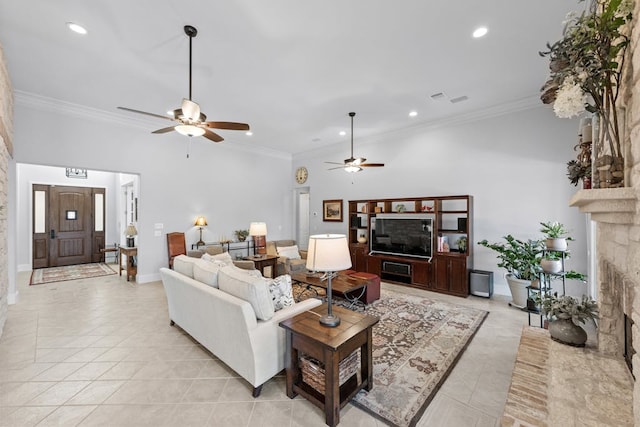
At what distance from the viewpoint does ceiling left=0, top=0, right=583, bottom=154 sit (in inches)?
102

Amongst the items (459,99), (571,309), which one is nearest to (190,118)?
(571,309)

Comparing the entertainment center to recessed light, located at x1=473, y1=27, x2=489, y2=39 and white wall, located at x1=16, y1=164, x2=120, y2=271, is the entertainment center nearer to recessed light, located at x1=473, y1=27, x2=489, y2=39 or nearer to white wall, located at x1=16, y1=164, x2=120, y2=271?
recessed light, located at x1=473, y1=27, x2=489, y2=39

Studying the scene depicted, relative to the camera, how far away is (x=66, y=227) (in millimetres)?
7477

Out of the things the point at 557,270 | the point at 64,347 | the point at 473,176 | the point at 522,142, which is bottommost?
the point at 64,347

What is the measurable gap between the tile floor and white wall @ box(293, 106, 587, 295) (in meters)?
1.66

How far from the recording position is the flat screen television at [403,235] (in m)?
5.26

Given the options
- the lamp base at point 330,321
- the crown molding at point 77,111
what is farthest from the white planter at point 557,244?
the crown molding at point 77,111

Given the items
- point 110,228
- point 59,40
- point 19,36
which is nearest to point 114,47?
point 59,40

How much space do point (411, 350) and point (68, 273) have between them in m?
7.82

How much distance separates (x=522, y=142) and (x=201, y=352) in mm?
5682

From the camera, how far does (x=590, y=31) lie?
1401 millimetres

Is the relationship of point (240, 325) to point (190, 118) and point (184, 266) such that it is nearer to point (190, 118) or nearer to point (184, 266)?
point (184, 266)

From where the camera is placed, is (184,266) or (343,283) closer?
(184,266)

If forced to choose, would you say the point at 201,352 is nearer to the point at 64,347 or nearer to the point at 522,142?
the point at 64,347
